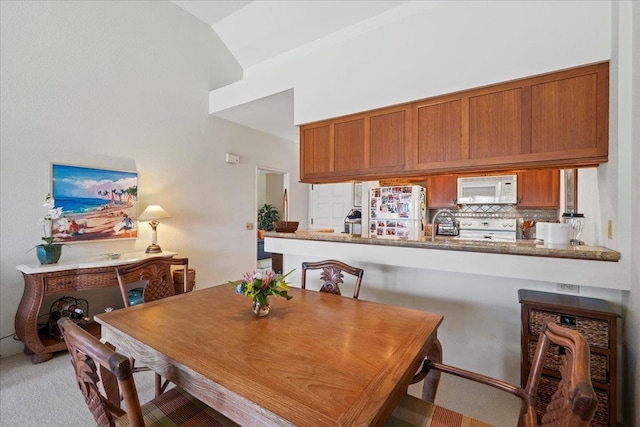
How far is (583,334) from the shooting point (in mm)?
1688

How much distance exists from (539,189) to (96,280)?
18.1ft

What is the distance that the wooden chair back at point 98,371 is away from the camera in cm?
81

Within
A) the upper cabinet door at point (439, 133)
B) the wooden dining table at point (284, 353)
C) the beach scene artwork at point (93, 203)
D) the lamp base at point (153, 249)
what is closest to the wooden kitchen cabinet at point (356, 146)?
the upper cabinet door at point (439, 133)

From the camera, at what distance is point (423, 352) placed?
121 centimetres

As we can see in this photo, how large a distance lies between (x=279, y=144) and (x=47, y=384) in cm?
438

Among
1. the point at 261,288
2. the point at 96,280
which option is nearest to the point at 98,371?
the point at 261,288

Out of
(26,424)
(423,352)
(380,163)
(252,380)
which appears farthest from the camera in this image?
(380,163)

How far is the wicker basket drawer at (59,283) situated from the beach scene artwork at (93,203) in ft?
1.74

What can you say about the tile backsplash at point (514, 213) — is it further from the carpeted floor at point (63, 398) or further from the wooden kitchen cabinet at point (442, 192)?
the carpeted floor at point (63, 398)

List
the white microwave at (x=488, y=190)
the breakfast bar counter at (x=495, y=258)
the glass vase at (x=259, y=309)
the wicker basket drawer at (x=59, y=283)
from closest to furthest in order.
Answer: the glass vase at (x=259, y=309), the breakfast bar counter at (x=495, y=258), the wicker basket drawer at (x=59, y=283), the white microwave at (x=488, y=190)

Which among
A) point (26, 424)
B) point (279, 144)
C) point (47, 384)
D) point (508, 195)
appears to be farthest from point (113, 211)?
point (508, 195)

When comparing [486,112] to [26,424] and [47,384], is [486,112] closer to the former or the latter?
[26,424]

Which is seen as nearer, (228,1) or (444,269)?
(444,269)

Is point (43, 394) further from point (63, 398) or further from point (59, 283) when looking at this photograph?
point (59, 283)
